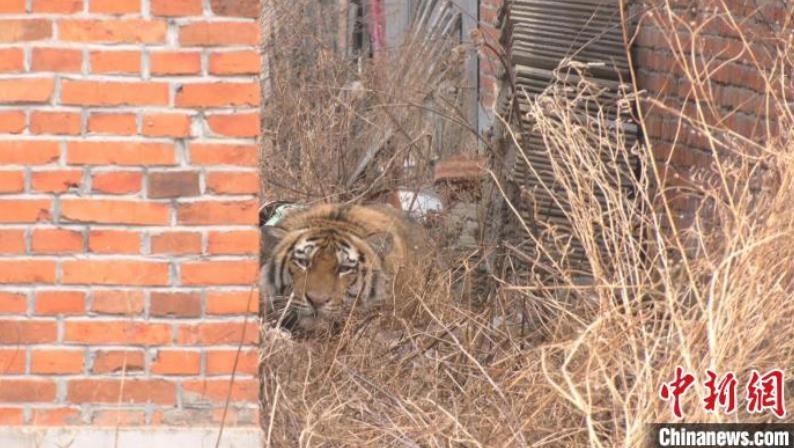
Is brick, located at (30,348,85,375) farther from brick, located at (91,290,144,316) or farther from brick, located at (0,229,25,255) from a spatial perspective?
brick, located at (0,229,25,255)

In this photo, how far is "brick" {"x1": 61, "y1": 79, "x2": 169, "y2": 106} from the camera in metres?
4.79

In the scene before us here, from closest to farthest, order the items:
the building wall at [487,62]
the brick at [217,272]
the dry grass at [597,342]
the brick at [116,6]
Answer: the dry grass at [597,342], the brick at [116,6], the brick at [217,272], the building wall at [487,62]

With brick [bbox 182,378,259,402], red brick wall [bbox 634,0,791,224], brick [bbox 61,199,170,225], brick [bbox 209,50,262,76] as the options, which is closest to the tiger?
red brick wall [bbox 634,0,791,224]

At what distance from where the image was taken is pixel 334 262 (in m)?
7.68

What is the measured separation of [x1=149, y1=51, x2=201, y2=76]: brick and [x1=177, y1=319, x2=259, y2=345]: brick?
0.77m

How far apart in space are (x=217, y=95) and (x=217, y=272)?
54cm

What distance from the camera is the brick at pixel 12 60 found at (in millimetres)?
4770

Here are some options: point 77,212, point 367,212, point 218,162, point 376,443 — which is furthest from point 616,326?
point 367,212

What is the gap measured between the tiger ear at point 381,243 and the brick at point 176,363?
299cm

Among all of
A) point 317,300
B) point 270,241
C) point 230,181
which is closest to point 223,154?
point 230,181

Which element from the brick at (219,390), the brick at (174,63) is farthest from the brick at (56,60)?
the brick at (219,390)

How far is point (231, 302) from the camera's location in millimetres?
4891

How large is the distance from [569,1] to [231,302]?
3653 millimetres

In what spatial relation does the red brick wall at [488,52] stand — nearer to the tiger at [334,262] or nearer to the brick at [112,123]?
the tiger at [334,262]
